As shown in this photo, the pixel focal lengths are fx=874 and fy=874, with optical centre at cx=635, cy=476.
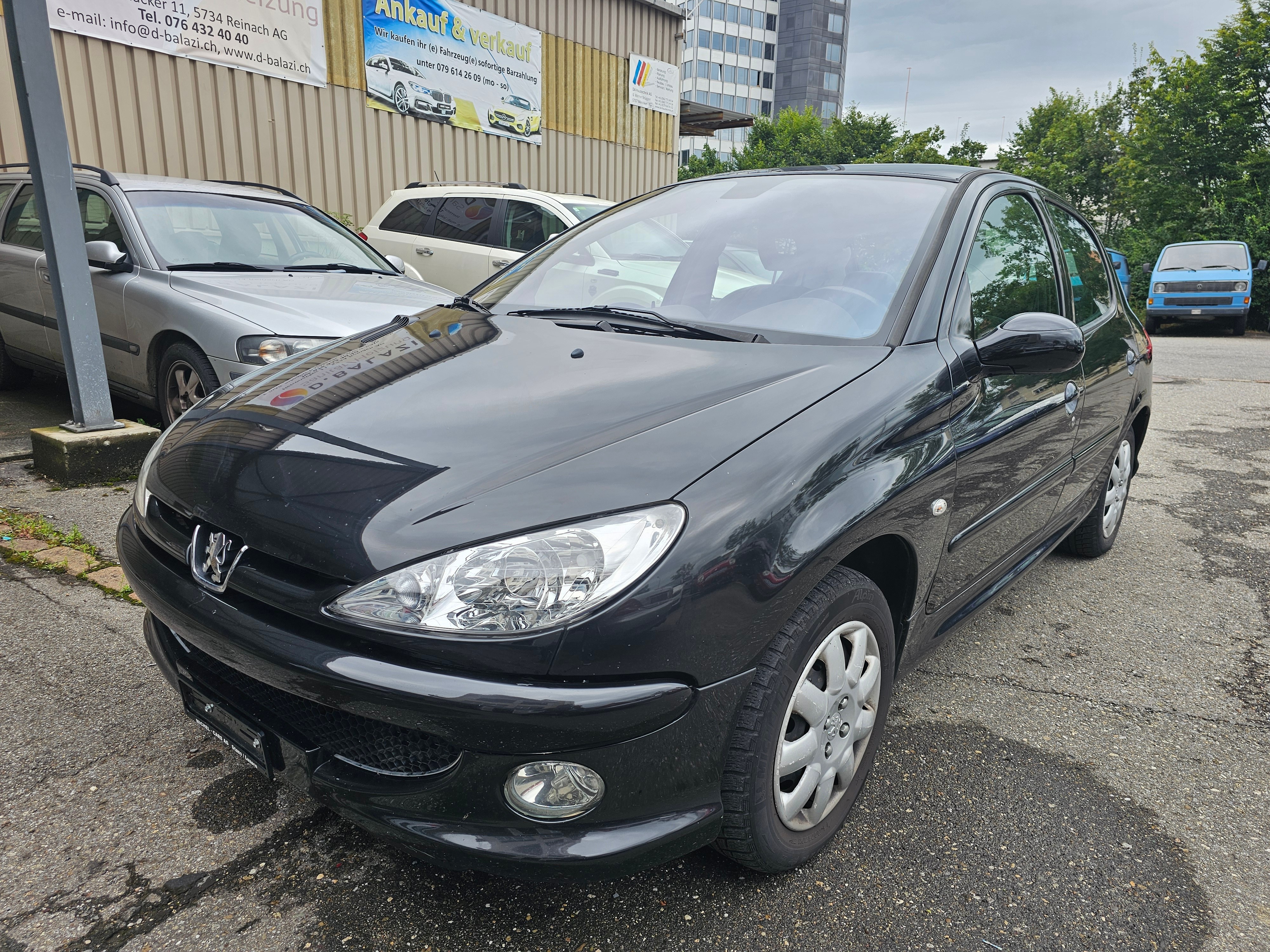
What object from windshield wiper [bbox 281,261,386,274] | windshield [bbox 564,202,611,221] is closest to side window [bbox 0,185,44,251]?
windshield wiper [bbox 281,261,386,274]

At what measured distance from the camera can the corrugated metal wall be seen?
8.78 metres

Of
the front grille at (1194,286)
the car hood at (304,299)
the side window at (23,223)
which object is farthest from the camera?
the front grille at (1194,286)

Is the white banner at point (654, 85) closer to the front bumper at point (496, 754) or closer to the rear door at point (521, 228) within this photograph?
the rear door at point (521, 228)

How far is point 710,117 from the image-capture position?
55.3 feet

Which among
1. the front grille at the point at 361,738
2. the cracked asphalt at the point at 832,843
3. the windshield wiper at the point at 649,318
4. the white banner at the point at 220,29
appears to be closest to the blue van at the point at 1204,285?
the white banner at the point at 220,29

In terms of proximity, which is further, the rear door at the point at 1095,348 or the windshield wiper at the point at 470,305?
the rear door at the point at 1095,348

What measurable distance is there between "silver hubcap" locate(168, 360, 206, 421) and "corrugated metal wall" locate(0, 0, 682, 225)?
5.50 m

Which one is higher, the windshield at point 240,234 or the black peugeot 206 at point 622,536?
the windshield at point 240,234

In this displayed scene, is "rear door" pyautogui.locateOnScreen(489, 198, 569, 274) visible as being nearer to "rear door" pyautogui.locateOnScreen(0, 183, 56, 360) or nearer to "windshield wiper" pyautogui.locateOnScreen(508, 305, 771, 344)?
"rear door" pyautogui.locateOnScreen(0, 183, 56, 360)

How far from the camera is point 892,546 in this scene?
2010 mm

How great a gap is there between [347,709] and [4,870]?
974 millimetres

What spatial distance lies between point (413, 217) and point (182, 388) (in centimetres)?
489

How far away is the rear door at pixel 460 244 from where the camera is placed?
8352 millimetres

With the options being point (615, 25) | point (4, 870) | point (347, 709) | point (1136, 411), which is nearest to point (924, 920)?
point (347, 709)
